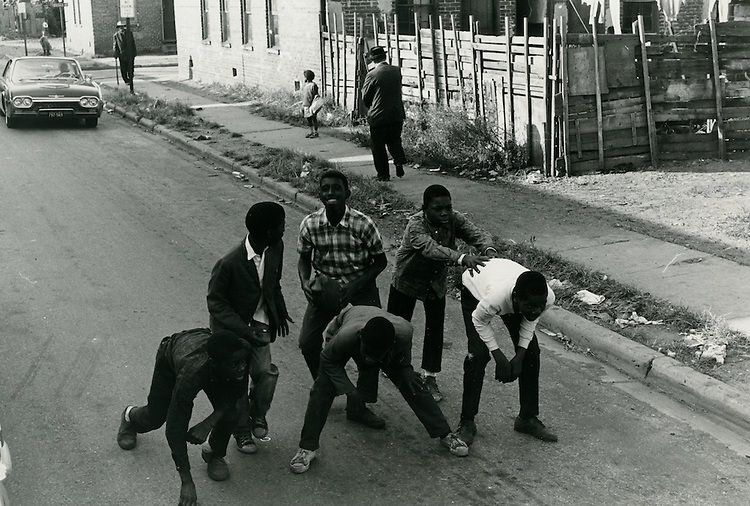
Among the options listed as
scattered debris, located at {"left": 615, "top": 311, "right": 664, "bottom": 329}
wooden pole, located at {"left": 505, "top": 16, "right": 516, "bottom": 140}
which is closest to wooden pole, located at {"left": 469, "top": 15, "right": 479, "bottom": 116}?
wooden pole, located at {"left": 505, "top": 16, "right": 516, "bottom": 140}

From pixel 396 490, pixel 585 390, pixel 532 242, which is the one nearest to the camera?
pixel 396 490

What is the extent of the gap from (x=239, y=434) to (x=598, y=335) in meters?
3.21

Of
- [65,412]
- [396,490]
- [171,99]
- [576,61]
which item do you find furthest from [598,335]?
[171,99]

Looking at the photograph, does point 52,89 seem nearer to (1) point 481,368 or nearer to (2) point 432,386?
(2) point 432,386

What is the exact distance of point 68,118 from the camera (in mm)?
20328

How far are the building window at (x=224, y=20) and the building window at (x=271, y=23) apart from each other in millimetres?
3307

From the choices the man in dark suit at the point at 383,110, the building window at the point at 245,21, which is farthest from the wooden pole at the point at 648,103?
the building window at the point at 245,21

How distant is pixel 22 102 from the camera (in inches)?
784

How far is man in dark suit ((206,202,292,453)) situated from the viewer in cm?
552

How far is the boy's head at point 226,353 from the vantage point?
16.1 feet

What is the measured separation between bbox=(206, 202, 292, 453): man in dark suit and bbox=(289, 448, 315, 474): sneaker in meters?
0.34

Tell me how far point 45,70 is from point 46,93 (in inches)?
52.6

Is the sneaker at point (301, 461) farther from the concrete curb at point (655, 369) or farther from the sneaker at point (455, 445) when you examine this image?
the concrete curb at point (655, 369)

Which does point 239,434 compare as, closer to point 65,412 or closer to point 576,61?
point 65,412
